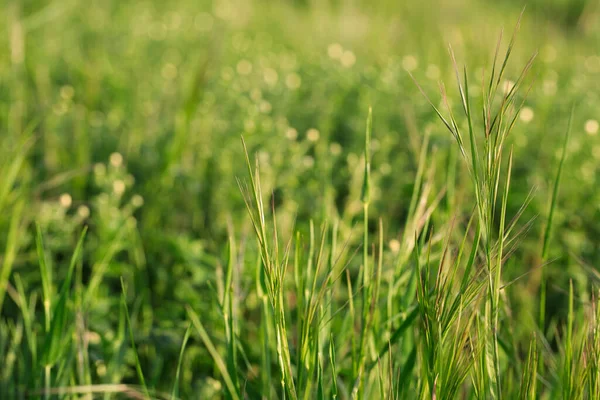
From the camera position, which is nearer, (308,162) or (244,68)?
(308,162)

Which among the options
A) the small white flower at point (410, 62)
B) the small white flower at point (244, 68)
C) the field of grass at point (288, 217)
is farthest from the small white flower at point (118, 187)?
the small white flower at point (410, 62)

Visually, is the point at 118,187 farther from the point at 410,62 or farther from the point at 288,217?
the point at 410,62

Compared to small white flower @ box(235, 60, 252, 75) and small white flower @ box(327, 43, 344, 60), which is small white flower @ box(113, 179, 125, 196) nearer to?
small white flower @ box(235, 60, 252, 75)

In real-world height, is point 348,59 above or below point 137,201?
above

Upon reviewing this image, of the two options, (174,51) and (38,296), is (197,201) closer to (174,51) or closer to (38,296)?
(38,296)

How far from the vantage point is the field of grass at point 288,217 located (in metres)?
1.18

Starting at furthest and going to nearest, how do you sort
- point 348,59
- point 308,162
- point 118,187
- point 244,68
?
point 348,59
point 244,68
point 308,162
point 118,187

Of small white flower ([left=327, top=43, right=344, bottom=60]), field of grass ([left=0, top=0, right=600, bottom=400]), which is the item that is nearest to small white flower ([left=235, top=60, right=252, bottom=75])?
field of grass ([left=0, top=0, right=600, bottom=400])

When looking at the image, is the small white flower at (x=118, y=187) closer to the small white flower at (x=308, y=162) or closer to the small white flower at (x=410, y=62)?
the small white flower at (x=308, y=162)

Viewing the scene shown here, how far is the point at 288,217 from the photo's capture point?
2.38 meters

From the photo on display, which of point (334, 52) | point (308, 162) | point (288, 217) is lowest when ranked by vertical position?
point (288, 217)

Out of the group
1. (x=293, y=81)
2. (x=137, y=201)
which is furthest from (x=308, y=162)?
(x=293, y=81)

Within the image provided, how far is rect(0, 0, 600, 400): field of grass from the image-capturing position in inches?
46.5

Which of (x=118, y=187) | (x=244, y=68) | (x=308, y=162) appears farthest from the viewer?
(x=244, y=68)
